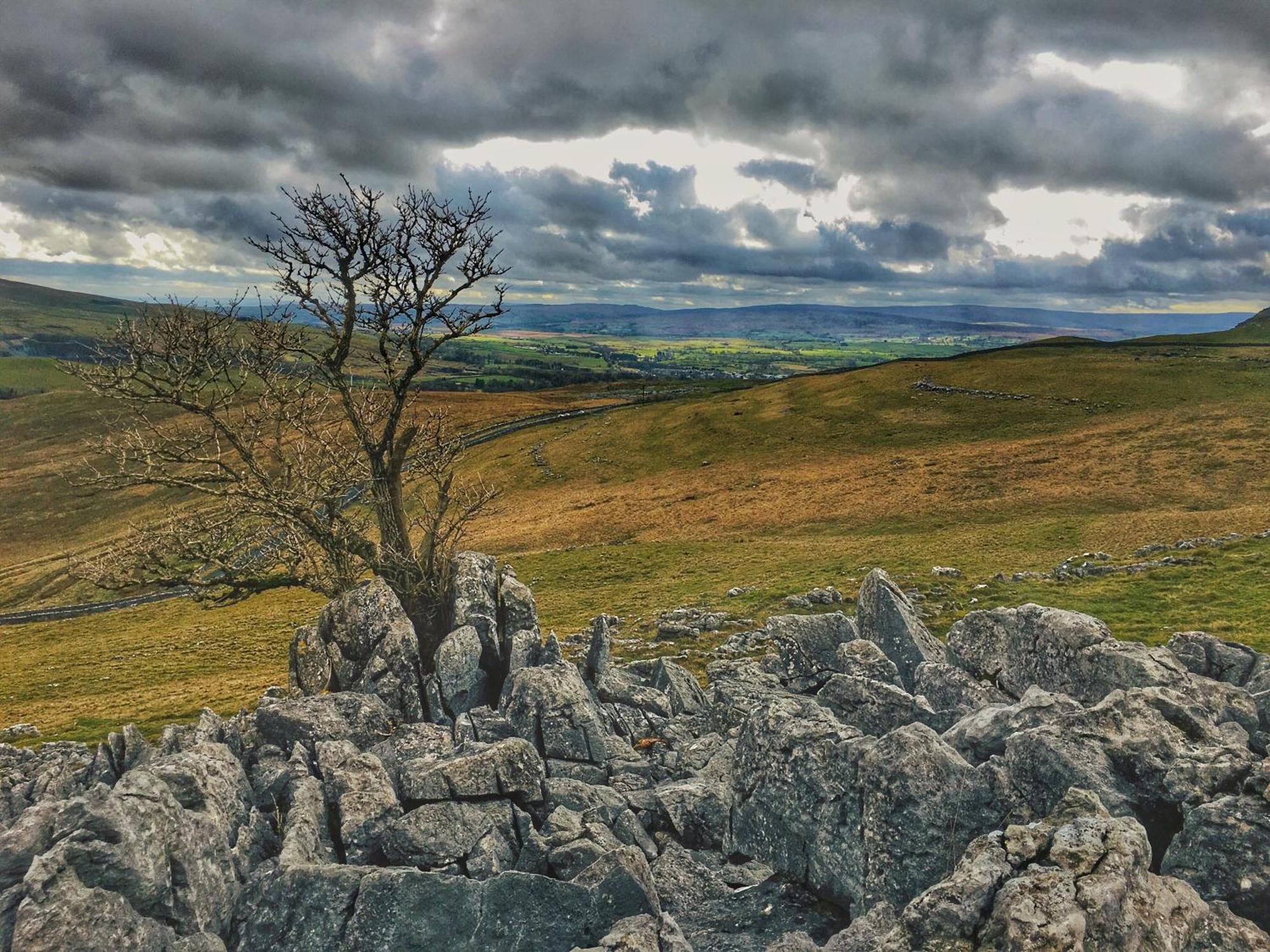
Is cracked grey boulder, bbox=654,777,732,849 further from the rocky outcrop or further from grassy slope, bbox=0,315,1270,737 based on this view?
grassy slope, bbox=0,315,1270,737

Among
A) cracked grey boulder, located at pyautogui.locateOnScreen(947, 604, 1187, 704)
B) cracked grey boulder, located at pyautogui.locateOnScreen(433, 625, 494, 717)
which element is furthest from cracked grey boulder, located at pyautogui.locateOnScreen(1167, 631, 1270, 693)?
cracked grey boulder, located at pyautogui.locateOnScreen(433, 625, 494, 717)

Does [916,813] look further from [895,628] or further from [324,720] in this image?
[324,720]

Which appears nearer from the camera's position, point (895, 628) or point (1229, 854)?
point (1229, 854)

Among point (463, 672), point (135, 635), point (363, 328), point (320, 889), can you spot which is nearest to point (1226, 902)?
point (320, 889)

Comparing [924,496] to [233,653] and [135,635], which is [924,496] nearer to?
[233,653]

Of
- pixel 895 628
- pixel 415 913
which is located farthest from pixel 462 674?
pixel 895 628

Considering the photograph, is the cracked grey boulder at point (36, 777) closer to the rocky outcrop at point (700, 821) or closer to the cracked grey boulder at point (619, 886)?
the rocky outcrop at point (700, 821)

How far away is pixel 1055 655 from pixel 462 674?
1690 centimetres

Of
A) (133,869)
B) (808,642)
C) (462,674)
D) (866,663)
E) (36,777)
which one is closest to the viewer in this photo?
(133,869)

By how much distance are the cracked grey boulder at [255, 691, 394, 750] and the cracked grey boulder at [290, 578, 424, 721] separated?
89 cm

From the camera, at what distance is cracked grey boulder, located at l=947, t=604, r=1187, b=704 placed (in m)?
16.7

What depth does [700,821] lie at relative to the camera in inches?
577

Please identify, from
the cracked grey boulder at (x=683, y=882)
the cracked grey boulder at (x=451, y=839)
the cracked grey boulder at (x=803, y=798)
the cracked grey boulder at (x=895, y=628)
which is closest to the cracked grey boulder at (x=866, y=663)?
the cracked grey boulder at (x=895, y=628)

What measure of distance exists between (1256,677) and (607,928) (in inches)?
706
